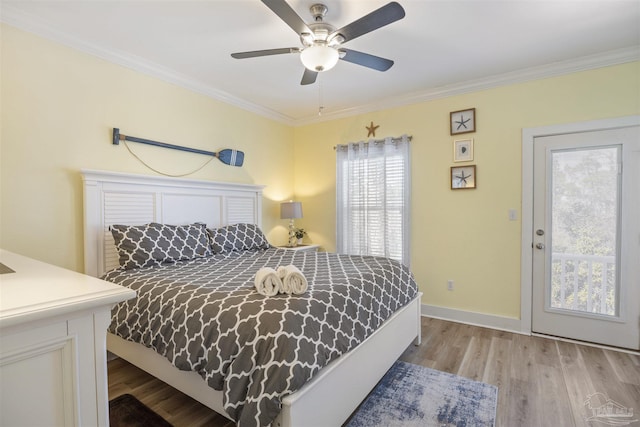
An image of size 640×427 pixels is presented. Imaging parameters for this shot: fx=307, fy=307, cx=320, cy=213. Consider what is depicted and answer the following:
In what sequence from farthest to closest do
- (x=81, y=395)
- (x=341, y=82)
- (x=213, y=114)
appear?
(x=213, y=114) < (x=341, y=82) < (x=81, y=395)

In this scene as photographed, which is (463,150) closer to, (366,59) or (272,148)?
(366,59)

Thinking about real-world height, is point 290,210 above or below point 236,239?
above

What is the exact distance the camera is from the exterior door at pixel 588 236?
2602mm

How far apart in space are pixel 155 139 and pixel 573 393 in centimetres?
389

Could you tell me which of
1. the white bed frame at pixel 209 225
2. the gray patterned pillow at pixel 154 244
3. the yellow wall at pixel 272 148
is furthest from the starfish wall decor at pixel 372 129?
the gray patterned pillow at pixel 154 244

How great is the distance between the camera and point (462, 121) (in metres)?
3.31

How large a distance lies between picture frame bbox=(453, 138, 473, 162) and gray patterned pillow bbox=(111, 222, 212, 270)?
278cm

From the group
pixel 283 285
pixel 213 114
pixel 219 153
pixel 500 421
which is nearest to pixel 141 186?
pixel 219 153

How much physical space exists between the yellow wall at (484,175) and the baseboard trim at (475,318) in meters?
0.05

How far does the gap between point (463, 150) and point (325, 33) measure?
210cm

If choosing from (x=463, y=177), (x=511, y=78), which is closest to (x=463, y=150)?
(x=463, y=177)

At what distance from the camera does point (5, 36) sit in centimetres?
212

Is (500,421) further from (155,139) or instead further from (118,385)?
(155,139)

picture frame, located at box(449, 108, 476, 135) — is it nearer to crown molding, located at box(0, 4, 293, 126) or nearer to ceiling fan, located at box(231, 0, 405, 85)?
ceiling fan, located at box(231, 0, 405, 85)
